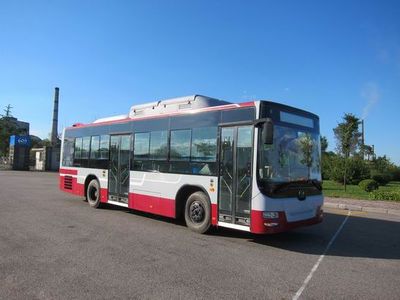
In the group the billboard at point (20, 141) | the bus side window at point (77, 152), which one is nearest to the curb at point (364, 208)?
the bus side window at point (77, 152)

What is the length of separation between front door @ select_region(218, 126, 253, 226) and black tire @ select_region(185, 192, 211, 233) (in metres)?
0.53

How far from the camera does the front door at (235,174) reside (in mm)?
Result: 8641

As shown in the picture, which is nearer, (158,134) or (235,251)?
(235,251)

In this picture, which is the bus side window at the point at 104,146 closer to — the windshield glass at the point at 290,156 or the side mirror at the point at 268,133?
the windshield glass at the point at 290,156

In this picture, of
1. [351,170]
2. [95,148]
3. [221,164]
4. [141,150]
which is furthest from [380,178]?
[221,164]

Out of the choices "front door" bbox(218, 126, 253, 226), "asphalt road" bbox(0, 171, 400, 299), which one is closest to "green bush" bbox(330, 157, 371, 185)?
"asphalt road" bbox(0, 171, 400, 299)

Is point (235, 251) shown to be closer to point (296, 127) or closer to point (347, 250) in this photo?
point (347, 250)

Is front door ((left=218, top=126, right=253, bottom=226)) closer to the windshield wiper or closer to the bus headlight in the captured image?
the bus headlight

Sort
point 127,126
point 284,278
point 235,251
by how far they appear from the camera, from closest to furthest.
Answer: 1. point 284,278
2. point 235,251
3. point 127,126

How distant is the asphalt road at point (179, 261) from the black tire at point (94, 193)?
2.27 meters

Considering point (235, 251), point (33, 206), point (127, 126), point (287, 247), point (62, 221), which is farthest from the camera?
point (33, 206)

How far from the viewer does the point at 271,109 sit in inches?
346

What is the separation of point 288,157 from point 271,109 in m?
1.10

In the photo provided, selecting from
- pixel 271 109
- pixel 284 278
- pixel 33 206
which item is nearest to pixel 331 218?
pixel 271 109
